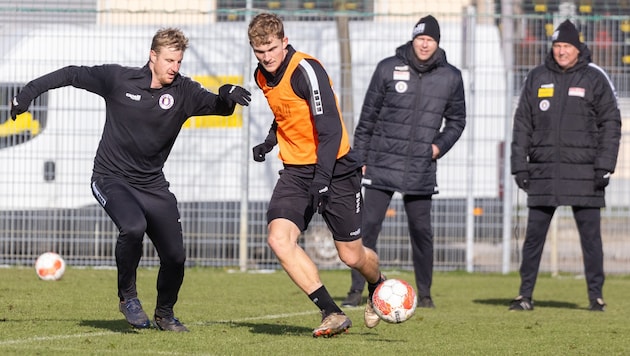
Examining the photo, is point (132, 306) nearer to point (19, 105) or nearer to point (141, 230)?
point (141, 230)

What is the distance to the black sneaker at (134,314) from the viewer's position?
8.16m

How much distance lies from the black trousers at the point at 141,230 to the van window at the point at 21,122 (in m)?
6.94

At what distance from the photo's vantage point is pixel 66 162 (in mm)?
15148

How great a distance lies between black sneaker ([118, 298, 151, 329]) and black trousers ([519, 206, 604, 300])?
4274 mm

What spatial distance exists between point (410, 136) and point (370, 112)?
422 mm

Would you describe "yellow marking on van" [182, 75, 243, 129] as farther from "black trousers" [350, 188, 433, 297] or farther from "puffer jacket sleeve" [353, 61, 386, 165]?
"black trousers" [350, 188, 433, 297]

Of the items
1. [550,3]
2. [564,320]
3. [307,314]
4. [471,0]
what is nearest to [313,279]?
[307,314]

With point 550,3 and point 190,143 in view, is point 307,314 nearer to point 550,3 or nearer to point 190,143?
point 190,143

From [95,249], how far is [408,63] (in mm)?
5689

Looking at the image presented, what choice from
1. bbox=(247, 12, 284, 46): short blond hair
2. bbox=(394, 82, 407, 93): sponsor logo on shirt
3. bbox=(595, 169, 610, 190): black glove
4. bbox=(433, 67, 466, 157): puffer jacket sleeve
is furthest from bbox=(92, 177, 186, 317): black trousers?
bbox=(595, 169, 610, 190): black glove

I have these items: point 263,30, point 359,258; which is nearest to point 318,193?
point 359,258

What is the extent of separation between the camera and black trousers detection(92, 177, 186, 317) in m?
8.02

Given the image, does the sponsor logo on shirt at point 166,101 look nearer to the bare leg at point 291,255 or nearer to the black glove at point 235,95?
the black glove at point 235,95

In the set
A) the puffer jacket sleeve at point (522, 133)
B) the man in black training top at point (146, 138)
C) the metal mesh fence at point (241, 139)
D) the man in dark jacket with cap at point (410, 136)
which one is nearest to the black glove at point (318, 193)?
the man in black training top at point (146, 138)
